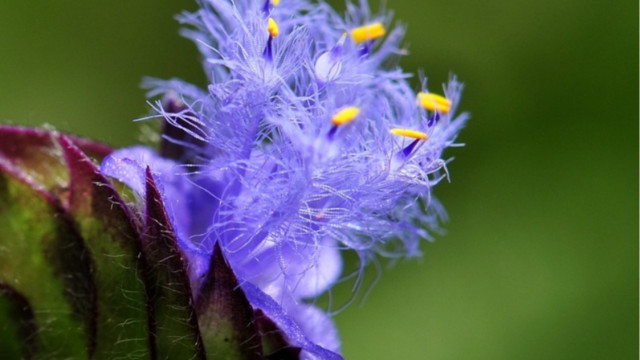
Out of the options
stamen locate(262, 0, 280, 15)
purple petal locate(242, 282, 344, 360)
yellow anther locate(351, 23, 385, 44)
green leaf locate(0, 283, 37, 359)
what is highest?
stamen locate(262, 0, 280, 15)

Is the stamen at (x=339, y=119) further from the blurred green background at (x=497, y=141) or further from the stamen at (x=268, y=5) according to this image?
the blurred green background at (x=497, y=141)

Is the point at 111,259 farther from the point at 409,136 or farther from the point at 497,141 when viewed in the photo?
the point at 497,141

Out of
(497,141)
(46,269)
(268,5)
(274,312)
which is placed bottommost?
(274,312)

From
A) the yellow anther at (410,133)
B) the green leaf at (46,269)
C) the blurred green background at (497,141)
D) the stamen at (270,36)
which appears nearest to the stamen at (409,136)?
the yellow anther at (410,133)

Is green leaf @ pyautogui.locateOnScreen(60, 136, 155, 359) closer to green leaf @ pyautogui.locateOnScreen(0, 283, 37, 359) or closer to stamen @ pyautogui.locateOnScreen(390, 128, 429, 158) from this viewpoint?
green leaf @ pyautogui.locateOnScreen(0, 283, 37, 359)

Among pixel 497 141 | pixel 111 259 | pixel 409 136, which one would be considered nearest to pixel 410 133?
pixel 409 136

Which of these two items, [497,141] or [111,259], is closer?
[111,259]

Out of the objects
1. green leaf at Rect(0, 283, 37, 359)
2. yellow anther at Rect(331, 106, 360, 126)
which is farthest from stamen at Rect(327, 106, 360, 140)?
green leaf at Rect(0, 283, 37, 359)
